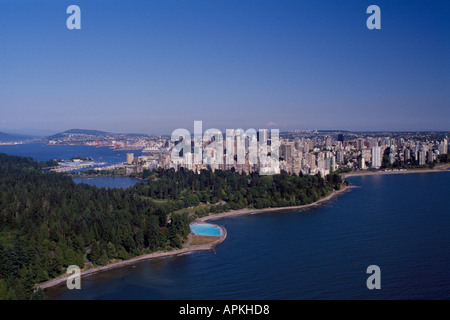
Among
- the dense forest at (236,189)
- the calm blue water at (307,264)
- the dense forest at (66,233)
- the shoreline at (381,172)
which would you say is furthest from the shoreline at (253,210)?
the shoreline at (381,172)

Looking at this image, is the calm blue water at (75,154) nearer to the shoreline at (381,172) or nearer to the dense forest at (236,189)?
the dense forest at (236,189)

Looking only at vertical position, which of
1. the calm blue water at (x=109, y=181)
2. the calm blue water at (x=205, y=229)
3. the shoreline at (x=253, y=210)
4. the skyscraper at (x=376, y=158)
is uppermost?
the skyscraper at (x=376, y=158)

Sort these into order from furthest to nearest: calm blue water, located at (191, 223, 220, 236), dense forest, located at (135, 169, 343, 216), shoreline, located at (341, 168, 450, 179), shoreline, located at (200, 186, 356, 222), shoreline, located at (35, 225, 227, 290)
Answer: shoreline, located at (341, 168, 450, 179) → dense forest, located at (135, 169, 343, 216) → shoreline, located at (200, 186, 356, 222) → calm blue water, located at (191, 223, 220, 236) → shoreline, located at (35, 225, 227, 290)

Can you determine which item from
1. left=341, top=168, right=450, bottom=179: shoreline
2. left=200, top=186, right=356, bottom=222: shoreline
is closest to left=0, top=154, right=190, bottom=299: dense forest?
left=200, top=186, right=356, bottom=222: shoreline

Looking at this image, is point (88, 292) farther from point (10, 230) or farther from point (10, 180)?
point (10, 180)

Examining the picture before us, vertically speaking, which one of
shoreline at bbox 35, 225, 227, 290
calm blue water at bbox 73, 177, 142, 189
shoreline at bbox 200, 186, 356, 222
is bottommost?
shoreline at bbox 35, 225, 227, 290

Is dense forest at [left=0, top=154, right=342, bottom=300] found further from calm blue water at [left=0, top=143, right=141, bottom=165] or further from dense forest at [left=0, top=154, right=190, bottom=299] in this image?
calm blue water at [left=0, top=143, right=141, bottom=165]
